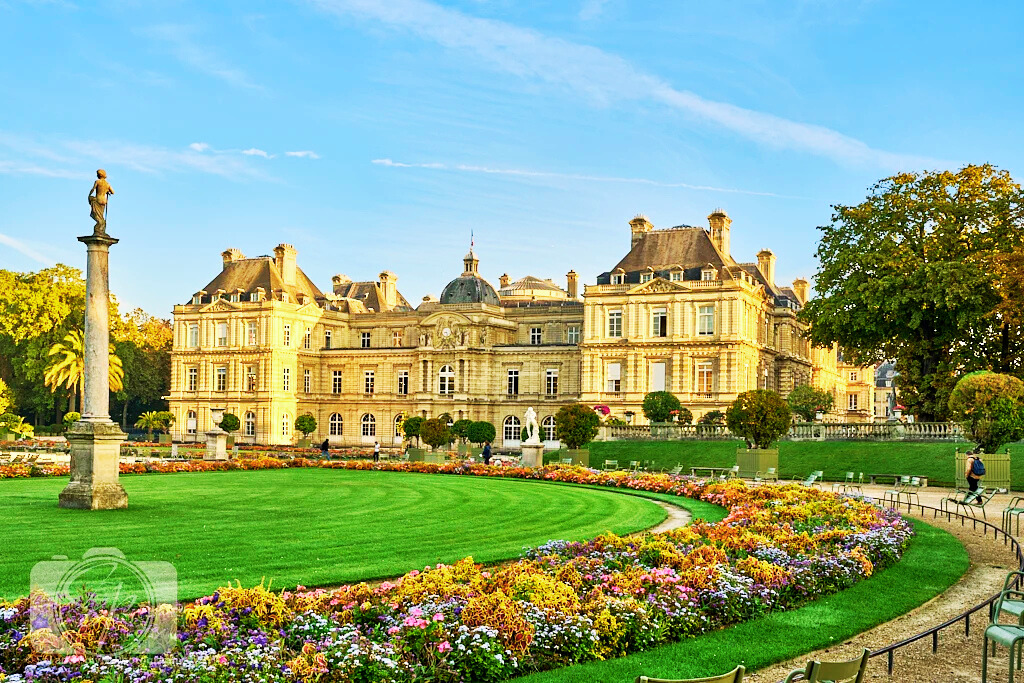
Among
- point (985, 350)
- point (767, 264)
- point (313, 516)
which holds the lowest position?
point (313, 516)

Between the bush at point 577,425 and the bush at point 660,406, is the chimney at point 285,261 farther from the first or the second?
the bush at point 577,425

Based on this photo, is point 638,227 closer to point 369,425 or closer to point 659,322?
point 659,322

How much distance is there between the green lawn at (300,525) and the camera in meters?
15.3

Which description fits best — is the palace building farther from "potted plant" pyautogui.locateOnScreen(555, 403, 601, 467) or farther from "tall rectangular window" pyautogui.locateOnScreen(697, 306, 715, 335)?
"potted plant" pyautogui.locateOnScreen(555, 403, 601, 467)

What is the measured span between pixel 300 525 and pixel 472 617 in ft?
33.8

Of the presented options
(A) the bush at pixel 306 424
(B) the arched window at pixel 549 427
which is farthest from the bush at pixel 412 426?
(A) the bush at pixel 306 424

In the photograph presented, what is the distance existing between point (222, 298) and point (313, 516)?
198 ft

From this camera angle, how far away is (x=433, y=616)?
10.5m

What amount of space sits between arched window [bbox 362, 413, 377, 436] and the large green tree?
38.6 metres

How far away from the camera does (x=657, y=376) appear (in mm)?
63281

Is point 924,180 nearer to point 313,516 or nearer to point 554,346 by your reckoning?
point 554,346

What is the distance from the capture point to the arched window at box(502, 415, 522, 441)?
71625mm

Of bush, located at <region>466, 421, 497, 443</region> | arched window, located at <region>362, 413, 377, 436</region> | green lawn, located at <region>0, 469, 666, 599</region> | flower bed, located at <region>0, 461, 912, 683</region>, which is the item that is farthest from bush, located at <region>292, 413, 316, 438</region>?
flower bed, located at <region>0, 461, 912, 683</region>

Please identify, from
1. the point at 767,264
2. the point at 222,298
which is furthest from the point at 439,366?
the point at 767,264
